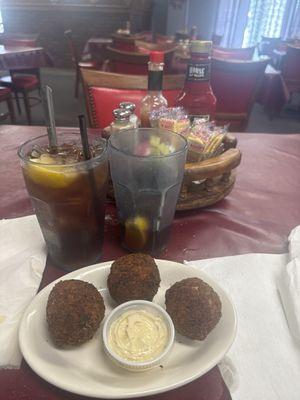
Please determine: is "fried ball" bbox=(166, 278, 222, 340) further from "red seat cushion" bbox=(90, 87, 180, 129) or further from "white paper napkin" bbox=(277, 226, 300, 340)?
"red seat cushion" bbox=(90, 87, 180, 129)

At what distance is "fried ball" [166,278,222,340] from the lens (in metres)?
0.44

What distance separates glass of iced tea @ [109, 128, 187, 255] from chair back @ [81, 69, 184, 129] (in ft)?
2.37

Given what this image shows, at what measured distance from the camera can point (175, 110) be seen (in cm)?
78

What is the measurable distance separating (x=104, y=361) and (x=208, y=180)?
0.43m

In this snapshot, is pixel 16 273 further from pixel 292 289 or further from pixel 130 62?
pixel 130 62

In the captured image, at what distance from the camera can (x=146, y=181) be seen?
0.58 m

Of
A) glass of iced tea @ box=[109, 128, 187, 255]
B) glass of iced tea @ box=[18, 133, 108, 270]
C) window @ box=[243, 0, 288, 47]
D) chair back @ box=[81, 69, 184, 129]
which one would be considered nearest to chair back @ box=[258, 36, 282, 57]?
window @ box=[243, 0, 288, 47]

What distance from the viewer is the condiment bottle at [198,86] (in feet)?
2.44

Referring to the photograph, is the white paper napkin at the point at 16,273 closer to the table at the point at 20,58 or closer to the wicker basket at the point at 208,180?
the wicker basket at the point at 208,180

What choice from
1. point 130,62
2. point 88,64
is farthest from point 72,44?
point 130,62

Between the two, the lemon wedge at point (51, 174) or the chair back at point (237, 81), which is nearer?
the lemon wedge at point (51, 174)

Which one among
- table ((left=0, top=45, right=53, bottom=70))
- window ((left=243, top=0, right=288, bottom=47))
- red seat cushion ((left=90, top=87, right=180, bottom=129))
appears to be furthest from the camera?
window ((left=243, top=0, right=288, bottom=47))

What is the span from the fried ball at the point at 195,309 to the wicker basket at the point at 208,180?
262mm

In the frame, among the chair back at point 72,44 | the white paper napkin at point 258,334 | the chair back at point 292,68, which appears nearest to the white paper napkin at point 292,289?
the white paper napkin at point 258,334
